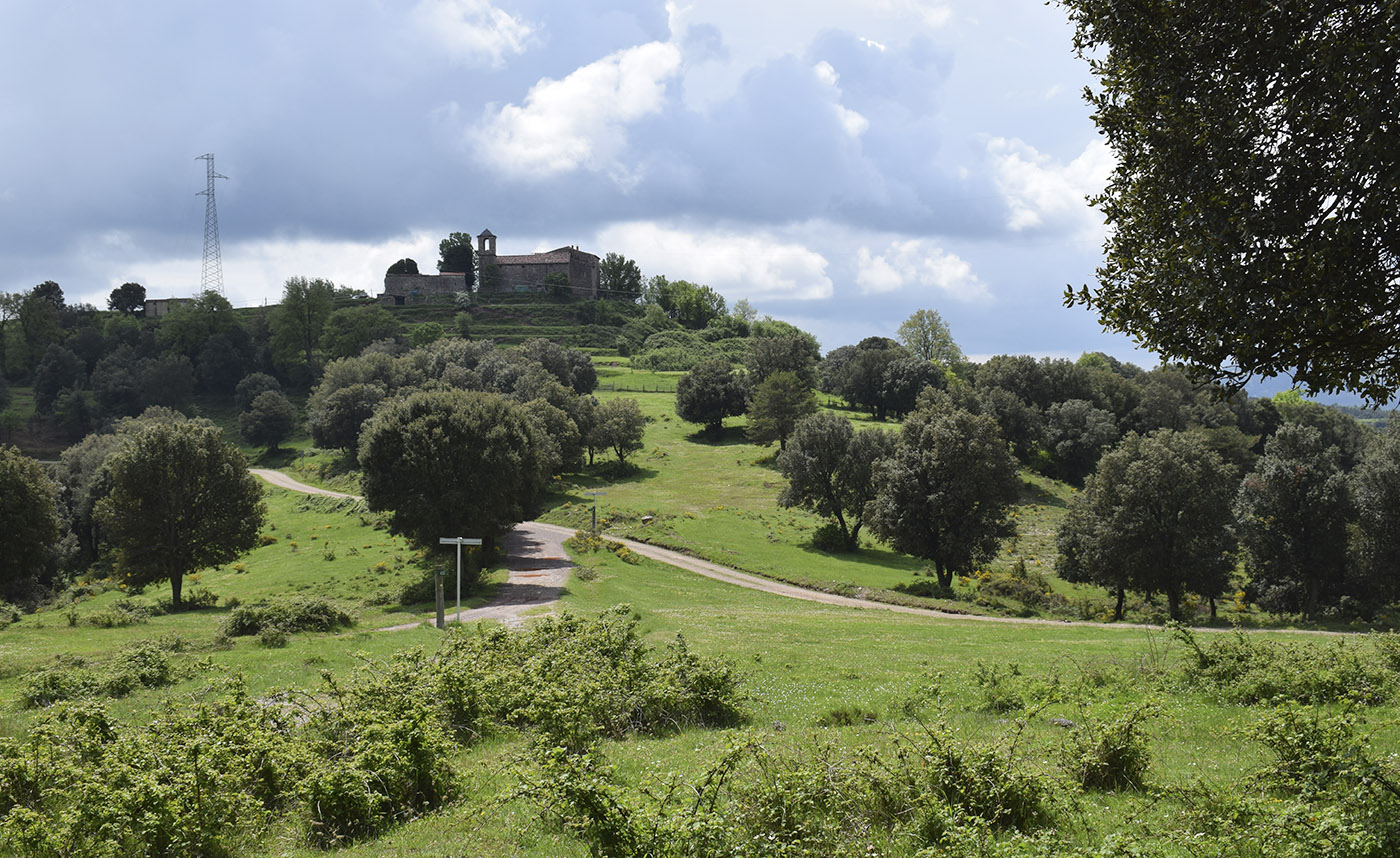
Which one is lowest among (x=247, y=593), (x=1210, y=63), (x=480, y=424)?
(x=247, y=593)

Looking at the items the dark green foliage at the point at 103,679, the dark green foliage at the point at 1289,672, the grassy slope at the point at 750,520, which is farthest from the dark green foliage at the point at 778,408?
the dark green foliage at the point at 103,679

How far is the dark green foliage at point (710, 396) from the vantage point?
96.5m

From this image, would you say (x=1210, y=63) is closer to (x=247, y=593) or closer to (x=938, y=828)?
(x=938, y=828)

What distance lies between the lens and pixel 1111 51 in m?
12.4

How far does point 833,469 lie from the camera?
59.3 m

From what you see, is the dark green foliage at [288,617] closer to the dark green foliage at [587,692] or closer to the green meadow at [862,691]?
the green meadow at [862,691]

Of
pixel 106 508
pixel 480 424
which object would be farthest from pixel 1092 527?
pixel 106 508

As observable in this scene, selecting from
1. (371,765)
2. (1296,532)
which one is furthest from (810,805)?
(1296,532)

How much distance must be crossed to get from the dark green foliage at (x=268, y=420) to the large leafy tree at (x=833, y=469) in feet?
235

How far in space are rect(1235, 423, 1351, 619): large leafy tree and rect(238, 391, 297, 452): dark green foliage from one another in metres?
102

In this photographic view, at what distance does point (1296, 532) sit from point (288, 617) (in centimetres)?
5403

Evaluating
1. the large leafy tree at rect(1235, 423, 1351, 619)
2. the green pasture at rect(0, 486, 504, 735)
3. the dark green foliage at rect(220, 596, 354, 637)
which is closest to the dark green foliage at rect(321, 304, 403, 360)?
the green pasture at rect(0, 486, 504, 735)

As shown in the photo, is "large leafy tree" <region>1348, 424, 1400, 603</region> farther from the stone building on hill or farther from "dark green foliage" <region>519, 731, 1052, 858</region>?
the stone building on hill

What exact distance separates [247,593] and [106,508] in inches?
332
